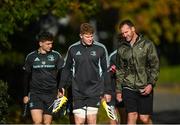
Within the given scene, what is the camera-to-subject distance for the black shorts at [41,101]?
43.4 feet

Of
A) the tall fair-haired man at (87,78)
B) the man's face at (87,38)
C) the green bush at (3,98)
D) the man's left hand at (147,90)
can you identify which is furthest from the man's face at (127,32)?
the green bush at (3,98)

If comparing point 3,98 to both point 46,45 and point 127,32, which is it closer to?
point 46,45

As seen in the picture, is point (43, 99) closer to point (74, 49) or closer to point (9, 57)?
point (74, 49)

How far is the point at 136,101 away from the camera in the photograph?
12711 millimetres

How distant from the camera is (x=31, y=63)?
43.5 ft

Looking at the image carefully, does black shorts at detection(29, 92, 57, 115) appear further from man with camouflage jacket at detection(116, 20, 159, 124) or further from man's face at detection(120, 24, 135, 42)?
man's face at detection(120, 24, 135, 42)

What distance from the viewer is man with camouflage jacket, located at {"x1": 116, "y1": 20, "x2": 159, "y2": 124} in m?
12.5

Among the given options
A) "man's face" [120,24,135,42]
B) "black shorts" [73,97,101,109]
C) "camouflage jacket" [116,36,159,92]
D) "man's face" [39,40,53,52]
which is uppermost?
"man's face" [120,24,135,42]

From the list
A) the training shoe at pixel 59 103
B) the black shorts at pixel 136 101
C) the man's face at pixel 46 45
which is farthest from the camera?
the man's face at pixel 46 45

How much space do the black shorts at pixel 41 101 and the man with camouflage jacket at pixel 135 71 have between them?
1.31 m

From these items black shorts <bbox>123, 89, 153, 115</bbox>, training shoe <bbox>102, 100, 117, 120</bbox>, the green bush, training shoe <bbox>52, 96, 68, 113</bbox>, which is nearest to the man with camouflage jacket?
black shorts <bbox>123, 89, 153, 115</bbox>

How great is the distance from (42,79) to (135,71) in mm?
1758

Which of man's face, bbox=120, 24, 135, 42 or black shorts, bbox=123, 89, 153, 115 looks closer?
man's face, bbox=120, 24, 135, 42

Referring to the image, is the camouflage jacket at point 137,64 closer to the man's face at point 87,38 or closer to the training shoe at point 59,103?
the man's face at point 87,38
